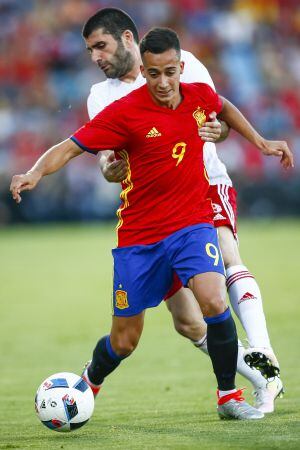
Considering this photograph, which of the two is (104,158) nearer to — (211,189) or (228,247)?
(211,189)

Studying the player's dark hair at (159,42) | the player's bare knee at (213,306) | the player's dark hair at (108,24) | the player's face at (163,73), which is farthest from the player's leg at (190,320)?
the player's dark hair at (108,24)

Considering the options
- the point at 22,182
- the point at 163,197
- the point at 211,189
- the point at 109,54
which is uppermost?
the point at 109,54

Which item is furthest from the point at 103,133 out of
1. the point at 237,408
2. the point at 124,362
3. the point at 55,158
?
the point at 124,362

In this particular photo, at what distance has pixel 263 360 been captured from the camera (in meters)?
6.54

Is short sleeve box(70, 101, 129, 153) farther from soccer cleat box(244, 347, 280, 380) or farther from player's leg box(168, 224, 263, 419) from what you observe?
soccer cleat box(244, 347, 280, 380)

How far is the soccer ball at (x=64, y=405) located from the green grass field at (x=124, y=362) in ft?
0.31

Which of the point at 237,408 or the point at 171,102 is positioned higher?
the point at 171,102

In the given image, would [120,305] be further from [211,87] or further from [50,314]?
[50,314]

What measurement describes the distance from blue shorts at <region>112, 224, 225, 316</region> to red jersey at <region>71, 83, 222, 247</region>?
7cm

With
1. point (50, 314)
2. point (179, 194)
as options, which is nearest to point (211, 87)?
point (179, 194)

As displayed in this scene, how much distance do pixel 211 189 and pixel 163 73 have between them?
120cm

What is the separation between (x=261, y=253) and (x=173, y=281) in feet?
40.3

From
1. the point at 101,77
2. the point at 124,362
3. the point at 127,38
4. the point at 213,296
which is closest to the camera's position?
the point at 213,296

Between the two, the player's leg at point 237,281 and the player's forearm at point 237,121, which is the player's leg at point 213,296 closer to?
the player's leg at point 237,281
